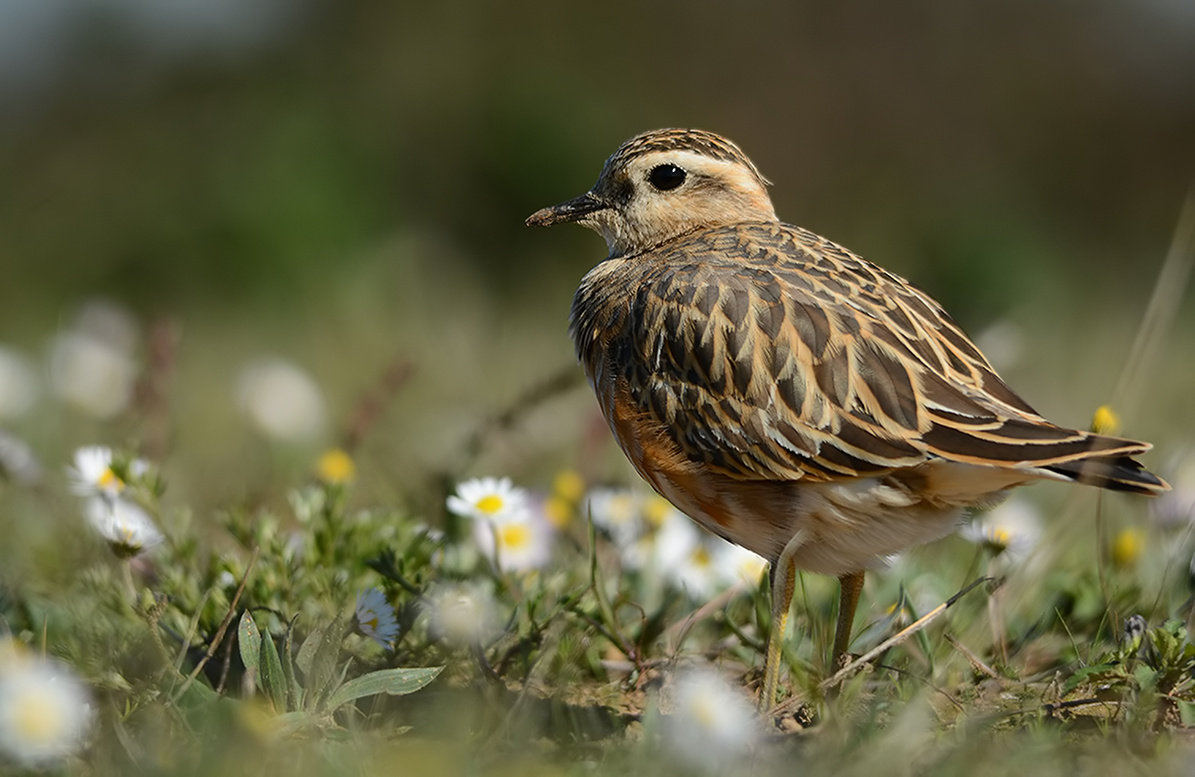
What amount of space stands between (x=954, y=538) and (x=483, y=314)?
5.76m

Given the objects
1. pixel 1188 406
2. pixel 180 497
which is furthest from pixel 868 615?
pixel 1188 406

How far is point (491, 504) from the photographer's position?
4820 millimetres

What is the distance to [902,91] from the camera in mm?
17672

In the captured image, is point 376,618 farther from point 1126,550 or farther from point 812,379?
point 1126,550

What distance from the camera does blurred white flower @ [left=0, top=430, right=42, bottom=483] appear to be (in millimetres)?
5293

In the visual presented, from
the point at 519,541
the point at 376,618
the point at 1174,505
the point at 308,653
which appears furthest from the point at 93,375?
the point at 1174,505

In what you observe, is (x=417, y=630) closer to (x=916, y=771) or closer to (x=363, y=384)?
(x=916, y=771)

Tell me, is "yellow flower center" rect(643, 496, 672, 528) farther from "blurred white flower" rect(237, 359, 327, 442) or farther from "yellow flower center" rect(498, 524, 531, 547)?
"blurred white flower" rect(237, 359, 327, 442)

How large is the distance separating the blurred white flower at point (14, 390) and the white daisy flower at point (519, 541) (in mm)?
3003

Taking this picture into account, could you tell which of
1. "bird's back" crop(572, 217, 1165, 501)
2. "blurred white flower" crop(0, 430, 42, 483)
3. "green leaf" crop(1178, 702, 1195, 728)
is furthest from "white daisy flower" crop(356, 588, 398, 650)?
"green leaf" crop(1178, 702, 1195, 728)

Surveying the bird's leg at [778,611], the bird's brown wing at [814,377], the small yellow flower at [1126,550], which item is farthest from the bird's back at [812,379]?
the small yellow flower at [1126,550]

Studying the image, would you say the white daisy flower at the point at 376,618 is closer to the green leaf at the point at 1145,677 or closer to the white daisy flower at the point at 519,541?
the white daisy flower at the point at 519,541

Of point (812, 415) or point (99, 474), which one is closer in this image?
point (812, 415)

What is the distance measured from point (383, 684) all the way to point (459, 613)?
386 mm
